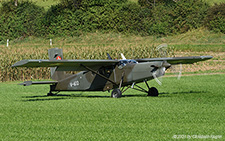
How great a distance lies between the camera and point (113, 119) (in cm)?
1318

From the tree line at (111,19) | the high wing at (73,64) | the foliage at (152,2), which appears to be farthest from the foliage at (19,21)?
the high wing at (73,64)

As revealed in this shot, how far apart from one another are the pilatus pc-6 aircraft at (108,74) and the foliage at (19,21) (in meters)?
41.4

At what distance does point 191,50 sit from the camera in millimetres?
45656

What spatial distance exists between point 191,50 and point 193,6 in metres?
16.2

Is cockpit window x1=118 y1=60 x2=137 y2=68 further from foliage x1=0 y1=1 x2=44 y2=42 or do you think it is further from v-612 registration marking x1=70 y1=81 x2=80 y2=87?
foliage x1=0 y1=1 x2=44 y2=42

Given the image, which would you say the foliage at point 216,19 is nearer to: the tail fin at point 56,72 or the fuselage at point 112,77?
the tail fin at point 56,72

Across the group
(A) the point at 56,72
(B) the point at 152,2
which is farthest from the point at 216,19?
(A) the point at 56,72

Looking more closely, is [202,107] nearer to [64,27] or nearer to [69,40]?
[69,40]

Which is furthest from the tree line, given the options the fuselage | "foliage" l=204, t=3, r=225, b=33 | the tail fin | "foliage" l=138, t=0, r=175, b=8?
the fuselage

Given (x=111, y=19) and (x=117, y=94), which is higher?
(x=111, y=19)

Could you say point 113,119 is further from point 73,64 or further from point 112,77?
point 112,77

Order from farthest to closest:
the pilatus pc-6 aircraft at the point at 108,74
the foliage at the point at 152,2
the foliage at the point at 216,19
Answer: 1. the foliage at the point at 152,2
2. the foliage at the point at 216,19
3. the pilatus pc-6 aircraft at the point at 108,74

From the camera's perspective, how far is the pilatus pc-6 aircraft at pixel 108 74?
62.6 feet

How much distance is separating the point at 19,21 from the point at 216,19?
2590 cm
